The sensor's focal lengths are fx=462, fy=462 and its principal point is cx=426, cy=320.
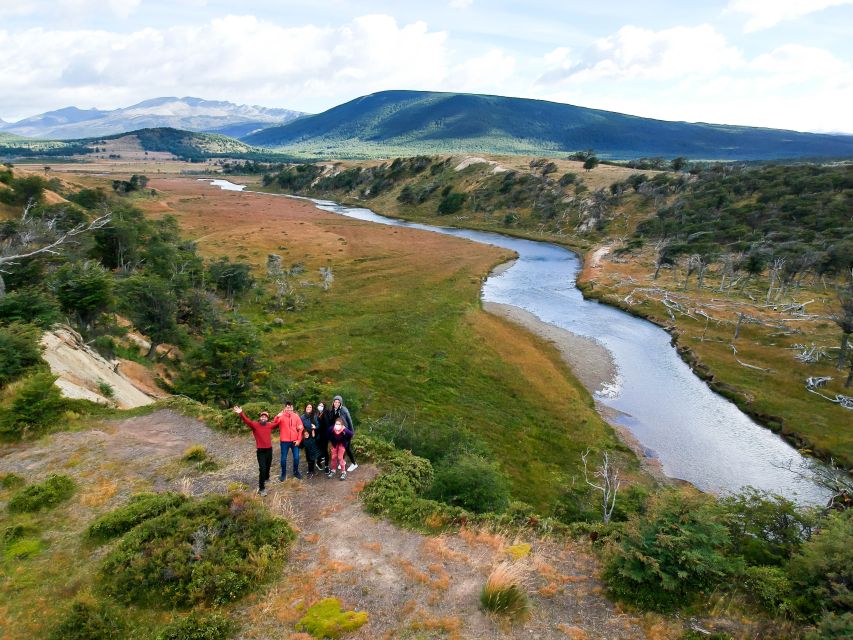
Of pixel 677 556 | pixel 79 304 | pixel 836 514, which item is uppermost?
pixel 79 304

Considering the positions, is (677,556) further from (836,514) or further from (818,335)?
(818,335)

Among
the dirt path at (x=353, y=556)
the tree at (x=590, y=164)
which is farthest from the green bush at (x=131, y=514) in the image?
the tree at (x=590, y=164)

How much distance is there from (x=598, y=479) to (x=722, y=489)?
7.37 m

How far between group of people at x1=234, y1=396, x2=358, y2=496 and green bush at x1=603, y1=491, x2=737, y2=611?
835 cm

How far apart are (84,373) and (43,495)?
10071 mm

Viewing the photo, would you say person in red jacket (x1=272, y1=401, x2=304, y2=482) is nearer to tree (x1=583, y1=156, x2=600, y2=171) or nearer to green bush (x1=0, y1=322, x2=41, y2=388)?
green bush (x1=0, y1=322, x2=41, y2=388)

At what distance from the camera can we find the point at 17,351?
1914 cm

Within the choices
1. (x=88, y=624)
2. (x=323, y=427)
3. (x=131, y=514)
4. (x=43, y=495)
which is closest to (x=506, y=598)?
(x=323, y=427)

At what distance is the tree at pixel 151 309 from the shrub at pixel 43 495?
19.3 m

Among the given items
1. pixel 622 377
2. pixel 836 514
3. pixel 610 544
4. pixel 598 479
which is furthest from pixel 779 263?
pixel 610 544

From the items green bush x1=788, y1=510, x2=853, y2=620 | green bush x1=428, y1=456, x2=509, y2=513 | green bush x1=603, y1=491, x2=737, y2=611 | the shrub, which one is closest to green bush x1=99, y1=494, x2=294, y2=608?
the shrub

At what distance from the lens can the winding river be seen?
87.3 ft

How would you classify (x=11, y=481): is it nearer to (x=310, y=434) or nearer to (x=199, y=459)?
(x=199, y=459)

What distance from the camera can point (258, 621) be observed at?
9883 mm
